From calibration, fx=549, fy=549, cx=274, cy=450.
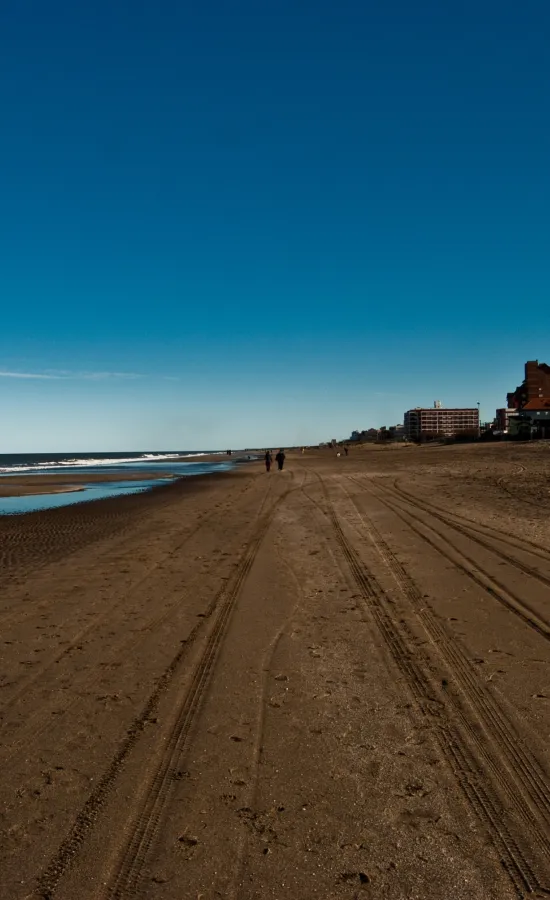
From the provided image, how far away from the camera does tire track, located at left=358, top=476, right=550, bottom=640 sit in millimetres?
6738

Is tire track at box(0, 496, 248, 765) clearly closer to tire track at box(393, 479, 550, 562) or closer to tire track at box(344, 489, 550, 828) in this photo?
tire track at box(344, 489, 550, 828)

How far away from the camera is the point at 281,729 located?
4.43 metres

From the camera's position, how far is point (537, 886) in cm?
277

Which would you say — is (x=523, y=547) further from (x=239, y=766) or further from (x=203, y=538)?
(x=239, y=766)

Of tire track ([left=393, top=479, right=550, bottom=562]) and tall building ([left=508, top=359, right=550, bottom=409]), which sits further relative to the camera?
tall building ([left=508, top=359, right=550, bottom=409])

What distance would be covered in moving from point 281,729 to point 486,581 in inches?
207

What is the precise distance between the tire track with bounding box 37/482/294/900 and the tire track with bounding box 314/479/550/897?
195 centimetres

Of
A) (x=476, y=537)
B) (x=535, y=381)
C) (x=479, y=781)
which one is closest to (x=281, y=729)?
(x=479, y=781)

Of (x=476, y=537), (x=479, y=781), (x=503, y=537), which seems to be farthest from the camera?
(x=476, y=537)

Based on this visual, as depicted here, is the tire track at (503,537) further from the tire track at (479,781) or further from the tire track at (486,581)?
the tire track at (479,781)

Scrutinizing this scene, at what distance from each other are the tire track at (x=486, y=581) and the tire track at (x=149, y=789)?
380 cm

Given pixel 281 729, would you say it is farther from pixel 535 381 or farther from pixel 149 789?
pixel 535 381

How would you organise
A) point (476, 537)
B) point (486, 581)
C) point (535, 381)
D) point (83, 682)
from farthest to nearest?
point (535, 381) → point (476, 537) → point (486, 581) → point (83, 682)

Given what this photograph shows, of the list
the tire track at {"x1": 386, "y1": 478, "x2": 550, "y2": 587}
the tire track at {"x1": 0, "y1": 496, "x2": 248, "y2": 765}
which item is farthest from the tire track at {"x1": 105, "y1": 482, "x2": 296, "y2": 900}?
the tire track at {"x1": 386, "y1": 478, "x2": 550, "y2": 587}
